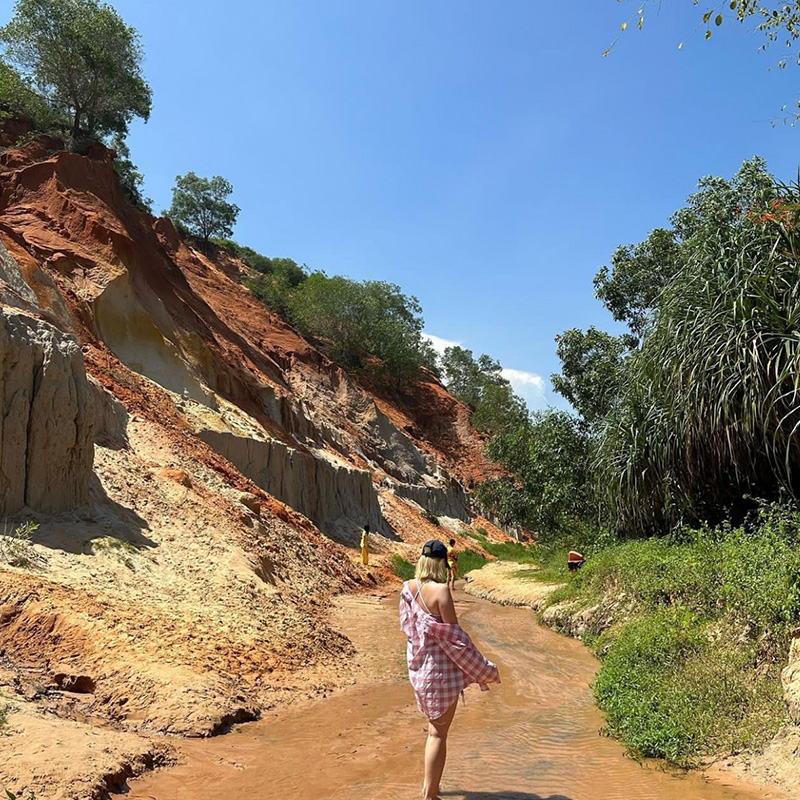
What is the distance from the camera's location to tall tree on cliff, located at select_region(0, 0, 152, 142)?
30.4 m

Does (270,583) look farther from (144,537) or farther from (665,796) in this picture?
(665,796)

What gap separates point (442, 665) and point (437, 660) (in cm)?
5

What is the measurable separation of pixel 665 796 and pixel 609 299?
20321mm

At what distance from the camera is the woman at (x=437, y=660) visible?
4.49 metres

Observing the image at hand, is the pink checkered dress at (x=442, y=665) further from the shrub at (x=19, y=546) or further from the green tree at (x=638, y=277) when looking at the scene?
the green tree at (x=638, y=277)

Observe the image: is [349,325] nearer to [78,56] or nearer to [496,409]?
[496,409]

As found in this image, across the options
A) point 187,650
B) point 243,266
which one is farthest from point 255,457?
point 243,266

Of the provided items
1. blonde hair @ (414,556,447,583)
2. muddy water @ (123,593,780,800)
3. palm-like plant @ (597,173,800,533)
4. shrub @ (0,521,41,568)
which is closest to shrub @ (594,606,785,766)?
muddy water @ (123,593,780,800)

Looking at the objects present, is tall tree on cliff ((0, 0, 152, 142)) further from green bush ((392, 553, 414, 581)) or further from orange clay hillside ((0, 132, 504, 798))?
green bush ((392, 553, 414, 581))

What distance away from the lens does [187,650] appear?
7402 mm

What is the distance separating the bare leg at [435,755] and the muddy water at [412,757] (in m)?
0.39

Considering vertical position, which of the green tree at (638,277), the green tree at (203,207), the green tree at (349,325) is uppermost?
the green tree at (203,207)

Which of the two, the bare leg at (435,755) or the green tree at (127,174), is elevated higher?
the green tree at (127,174)

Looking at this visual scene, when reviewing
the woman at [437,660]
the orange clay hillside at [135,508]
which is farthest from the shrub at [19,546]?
the woman at [437,660]
